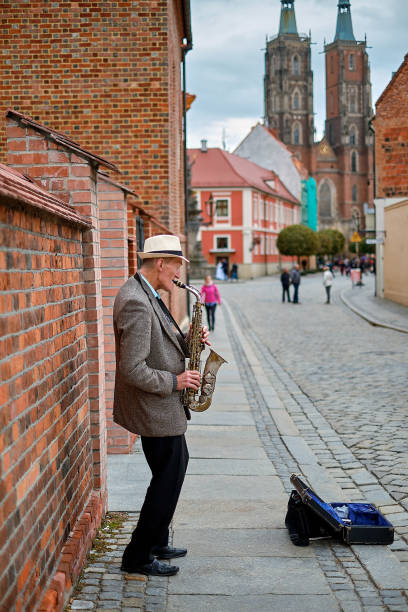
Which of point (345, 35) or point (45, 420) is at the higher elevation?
point (345, 35)

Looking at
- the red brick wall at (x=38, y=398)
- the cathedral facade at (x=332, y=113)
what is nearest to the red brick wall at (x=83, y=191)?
the red brick wall at (x=38, y=398)

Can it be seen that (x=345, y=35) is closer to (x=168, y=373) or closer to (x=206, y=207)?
(x=206, y=207)

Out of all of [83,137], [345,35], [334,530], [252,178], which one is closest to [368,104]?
[345,35]

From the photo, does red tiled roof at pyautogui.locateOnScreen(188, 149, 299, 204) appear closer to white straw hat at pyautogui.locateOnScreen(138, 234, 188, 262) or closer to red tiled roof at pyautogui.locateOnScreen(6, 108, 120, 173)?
red tiled roof at pyautogui.locateOnScreen(6, 108, 120, 173)

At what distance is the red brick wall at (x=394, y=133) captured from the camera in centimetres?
3027

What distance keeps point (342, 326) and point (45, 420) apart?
19224 millimetres

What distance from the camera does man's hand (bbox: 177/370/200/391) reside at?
13.5 feet

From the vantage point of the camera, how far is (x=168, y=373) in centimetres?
410

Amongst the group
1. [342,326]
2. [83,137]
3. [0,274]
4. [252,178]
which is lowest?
[342,326]

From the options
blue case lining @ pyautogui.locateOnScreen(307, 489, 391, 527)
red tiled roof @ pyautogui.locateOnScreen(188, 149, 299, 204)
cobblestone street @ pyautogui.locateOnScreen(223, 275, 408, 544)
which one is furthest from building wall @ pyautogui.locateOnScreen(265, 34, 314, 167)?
blue case lining @ pyautogui.locateOnScreen(307, 489, 391, 527)

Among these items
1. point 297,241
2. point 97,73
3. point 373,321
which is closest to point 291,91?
point 297,241

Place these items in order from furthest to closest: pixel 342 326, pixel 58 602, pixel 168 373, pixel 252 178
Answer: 1. pixel 252 178
2. pixel 342 326
3. pixel 168 373
4. pixel 58 602

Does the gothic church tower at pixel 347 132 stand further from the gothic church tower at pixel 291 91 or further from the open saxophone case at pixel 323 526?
the open saxophone case at pixel 323 526

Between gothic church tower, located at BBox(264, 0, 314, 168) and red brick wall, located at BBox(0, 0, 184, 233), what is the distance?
99.0 m
